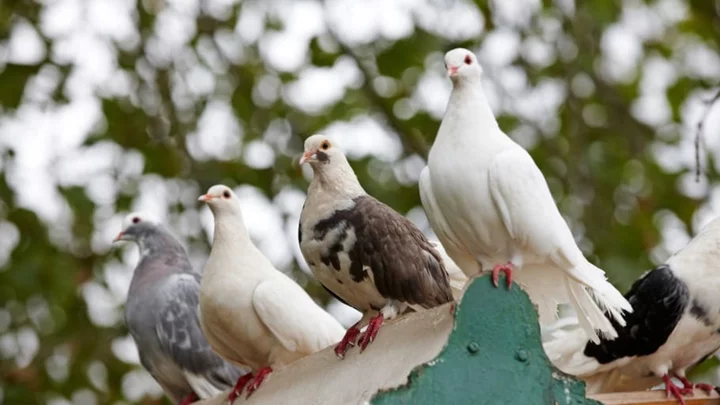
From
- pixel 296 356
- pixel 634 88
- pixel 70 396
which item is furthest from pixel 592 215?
pixel 296 356

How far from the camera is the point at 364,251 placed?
5512 millimetres

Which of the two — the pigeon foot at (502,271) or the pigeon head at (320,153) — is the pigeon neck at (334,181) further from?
the pigeon foot at (502,271)

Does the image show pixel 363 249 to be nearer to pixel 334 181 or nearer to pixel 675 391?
pixel 334 181

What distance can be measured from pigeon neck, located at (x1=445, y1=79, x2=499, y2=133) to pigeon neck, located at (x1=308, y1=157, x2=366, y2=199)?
2.22 ft

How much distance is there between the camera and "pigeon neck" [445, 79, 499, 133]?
503 centimetres

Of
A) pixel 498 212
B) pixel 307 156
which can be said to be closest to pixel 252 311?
pixel 307 156

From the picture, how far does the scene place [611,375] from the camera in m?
6.66

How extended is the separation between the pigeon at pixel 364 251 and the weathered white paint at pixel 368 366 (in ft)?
1.30

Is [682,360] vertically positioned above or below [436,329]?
below

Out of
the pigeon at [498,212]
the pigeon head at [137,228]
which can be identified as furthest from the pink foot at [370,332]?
the pigeon head at [137,228]

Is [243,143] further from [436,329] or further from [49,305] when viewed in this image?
[436,329]

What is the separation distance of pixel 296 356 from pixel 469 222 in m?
1.63

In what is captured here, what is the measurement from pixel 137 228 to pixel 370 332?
3.81 m

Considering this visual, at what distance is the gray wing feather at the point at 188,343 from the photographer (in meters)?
7.80
